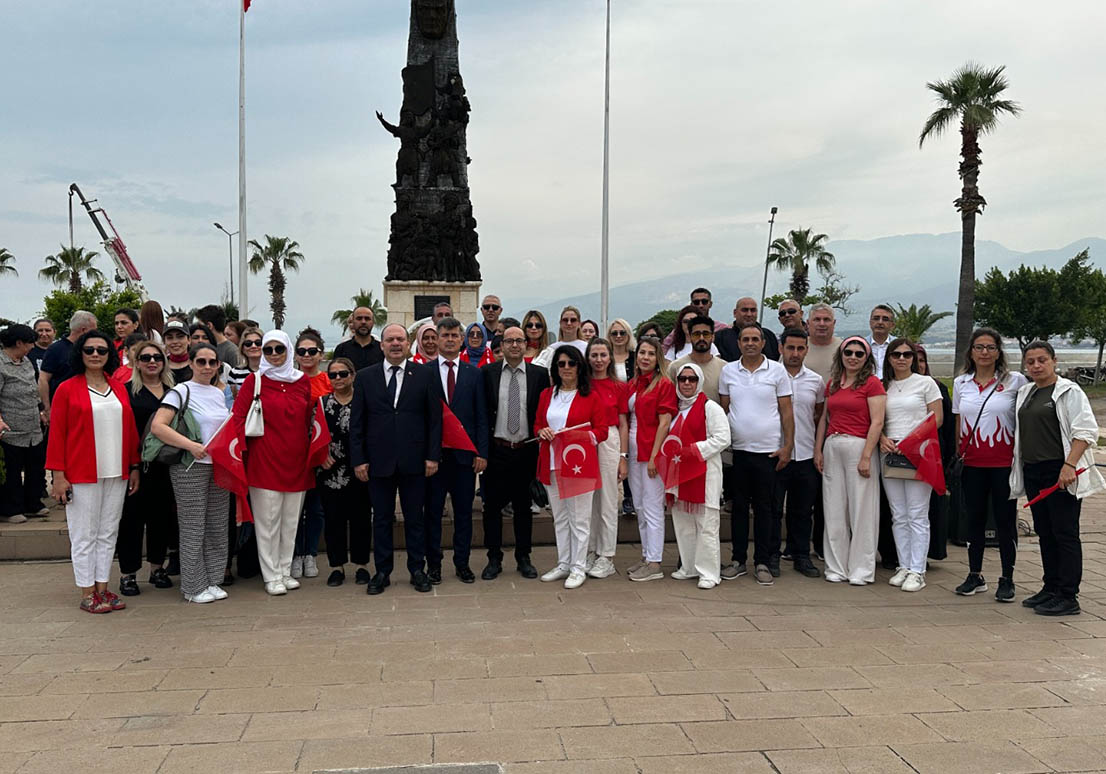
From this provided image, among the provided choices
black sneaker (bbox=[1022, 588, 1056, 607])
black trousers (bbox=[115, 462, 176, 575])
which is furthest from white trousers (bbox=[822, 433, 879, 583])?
black trousers (bbox=[115, 462, 176, 575])

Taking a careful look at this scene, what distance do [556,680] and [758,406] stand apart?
2.78 meters

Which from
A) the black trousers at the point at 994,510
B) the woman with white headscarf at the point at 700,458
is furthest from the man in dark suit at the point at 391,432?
the black trousers at the point at 994,510

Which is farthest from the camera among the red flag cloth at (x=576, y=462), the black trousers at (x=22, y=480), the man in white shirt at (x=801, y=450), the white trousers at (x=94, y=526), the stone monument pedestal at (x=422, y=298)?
the stone monument pedestal at (x=422, y=298)

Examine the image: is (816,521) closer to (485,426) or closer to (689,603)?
(689,603)

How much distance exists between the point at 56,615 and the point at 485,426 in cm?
299

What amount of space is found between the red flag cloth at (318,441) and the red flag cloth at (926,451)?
13.2ft

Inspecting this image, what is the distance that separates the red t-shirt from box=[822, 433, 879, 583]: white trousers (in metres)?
0.06

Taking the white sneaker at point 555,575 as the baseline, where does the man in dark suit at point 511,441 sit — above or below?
above

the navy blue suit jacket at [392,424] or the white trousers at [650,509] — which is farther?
the white trousers at [650,509]

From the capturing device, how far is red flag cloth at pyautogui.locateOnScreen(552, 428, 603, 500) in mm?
5996

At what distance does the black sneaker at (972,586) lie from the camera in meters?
5.96

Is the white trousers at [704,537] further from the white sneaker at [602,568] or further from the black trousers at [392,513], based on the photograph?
the black trousers at [392,513]

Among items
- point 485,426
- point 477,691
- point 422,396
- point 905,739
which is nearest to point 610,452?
point 485,426

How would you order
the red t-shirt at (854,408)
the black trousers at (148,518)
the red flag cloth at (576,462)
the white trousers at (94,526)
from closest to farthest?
the white trousers at (94,526), the black trousers at (148,518), the red flag cloth at (576,462), the red t-shirt at (854,408)
